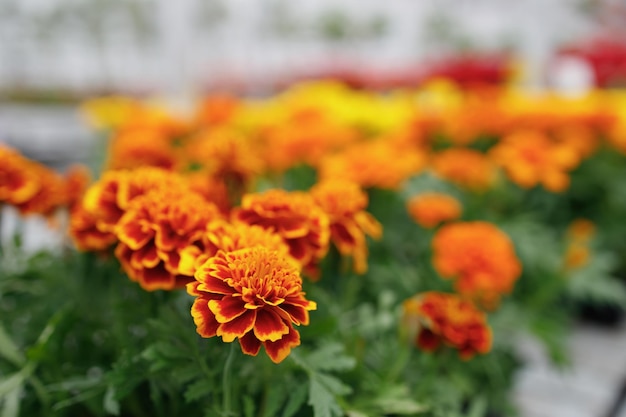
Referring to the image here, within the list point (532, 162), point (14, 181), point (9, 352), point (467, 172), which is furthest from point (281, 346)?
point (467, 172)

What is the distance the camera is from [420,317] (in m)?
0.87

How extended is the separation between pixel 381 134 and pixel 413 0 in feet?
21.8

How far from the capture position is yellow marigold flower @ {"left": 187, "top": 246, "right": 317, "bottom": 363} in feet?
1.72

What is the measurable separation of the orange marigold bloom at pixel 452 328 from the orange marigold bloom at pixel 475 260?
198mm

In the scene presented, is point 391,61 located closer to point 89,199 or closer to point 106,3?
point 106,3

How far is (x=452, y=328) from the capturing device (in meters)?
0.81

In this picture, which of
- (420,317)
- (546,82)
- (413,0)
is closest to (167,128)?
(420,317)

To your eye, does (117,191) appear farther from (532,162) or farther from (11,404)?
(532,162)

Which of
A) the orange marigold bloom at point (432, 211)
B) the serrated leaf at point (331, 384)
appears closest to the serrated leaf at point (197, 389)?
the serrated leaf at point (331, 384)

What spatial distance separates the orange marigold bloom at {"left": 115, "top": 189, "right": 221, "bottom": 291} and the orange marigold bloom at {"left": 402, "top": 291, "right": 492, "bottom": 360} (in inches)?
13.4

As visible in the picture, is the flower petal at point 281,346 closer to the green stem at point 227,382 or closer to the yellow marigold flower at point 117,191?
the green stem at point 227,382

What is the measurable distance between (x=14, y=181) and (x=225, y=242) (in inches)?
17.8

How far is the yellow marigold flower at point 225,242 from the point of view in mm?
608

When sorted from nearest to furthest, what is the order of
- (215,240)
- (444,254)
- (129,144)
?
(215,240)
(444,254)
(129,144)
